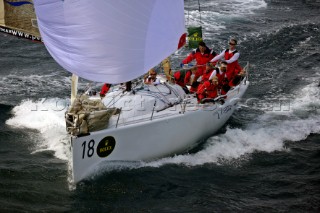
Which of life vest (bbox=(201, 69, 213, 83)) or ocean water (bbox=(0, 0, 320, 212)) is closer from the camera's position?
ocean water (bbox=(0, 0, 320, 212))

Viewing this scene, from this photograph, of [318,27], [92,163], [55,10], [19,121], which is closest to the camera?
[55,10]

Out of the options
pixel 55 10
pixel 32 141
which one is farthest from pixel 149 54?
pixel 32 141

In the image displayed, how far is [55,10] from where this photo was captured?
1005cm

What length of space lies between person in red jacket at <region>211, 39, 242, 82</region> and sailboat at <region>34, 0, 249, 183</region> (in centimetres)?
162

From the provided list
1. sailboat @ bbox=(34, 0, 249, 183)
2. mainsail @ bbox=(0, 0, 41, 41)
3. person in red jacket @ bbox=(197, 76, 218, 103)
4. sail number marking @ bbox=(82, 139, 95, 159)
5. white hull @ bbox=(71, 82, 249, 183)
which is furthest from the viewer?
person in red jacket @ bbox=(197, 76, 218, 103)

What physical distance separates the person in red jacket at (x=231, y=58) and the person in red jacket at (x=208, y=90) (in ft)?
3.81

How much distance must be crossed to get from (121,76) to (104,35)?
904mm

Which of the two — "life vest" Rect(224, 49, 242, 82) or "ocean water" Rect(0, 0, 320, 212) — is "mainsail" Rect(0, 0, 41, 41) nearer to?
"ocean water" Rect(0, 0, 320, 212)

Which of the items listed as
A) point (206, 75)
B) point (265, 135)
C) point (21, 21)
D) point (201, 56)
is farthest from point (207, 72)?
point (21, 21)

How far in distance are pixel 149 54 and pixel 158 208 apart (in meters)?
3.31

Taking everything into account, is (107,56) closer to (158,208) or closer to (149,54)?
(149,54)

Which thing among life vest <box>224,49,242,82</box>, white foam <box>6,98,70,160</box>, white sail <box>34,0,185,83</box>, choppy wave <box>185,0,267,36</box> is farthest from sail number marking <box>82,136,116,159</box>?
choppy wave <box>185,0,267,36</box>

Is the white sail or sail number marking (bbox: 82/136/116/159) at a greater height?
the white sail

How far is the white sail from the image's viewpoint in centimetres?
991
